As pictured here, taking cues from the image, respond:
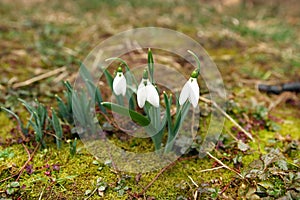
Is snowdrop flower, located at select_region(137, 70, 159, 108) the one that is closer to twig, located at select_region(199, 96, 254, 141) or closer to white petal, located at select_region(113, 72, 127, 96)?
white petal, located at select_region(113, 72, 127, 96)

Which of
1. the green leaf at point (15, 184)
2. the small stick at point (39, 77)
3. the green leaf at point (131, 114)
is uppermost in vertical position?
Result: the green leaf at point (131, 114)

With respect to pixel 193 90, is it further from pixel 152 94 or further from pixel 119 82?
pixel 119 82

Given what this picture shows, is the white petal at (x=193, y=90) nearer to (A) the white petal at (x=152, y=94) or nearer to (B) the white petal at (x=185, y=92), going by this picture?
(B) the white petal at (x=185, y=92)

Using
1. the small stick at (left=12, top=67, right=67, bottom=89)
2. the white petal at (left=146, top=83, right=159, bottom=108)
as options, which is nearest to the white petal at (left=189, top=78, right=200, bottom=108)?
the white petal at (left=146, top=83, right=159, bottom=108)

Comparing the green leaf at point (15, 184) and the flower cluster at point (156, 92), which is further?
the green leaf at point (15, 184)

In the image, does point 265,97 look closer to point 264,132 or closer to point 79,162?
point 264,132

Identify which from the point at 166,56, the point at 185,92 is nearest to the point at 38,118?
the point at 185,92

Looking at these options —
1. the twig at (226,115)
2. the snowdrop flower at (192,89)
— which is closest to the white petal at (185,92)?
the snowdrop flower at (192,89)

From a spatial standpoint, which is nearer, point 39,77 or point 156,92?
point 156,92
